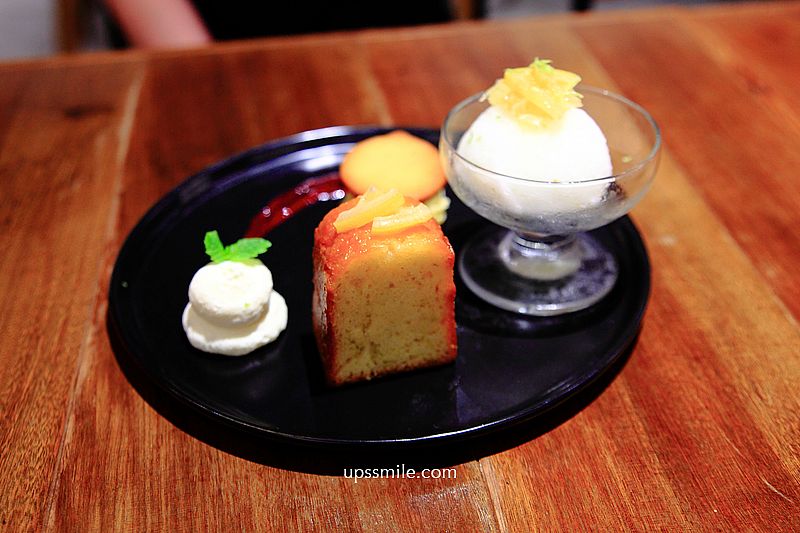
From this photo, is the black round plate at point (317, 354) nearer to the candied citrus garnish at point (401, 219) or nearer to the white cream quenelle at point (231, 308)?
the white cream quenelle at point (231, 308)

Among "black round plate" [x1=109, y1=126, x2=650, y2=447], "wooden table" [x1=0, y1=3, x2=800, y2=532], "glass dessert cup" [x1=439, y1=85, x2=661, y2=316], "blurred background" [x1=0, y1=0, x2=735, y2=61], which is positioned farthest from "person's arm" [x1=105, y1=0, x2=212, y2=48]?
"glass dessert cup" [x1=439, y1=85, x2=661, y2=316]

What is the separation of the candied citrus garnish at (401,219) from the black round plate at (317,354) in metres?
0.20

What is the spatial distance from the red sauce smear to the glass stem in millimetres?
333

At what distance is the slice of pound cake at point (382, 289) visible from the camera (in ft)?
2.95

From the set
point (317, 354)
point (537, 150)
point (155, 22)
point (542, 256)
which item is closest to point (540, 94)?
point (537, 150)

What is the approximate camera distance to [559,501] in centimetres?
81

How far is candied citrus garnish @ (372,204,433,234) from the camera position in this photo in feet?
2.96

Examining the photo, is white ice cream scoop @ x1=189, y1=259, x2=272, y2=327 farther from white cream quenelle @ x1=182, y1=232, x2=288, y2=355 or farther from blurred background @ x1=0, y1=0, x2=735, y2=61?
blurred background @ x1=0, y1=0, x2=735, y2=61

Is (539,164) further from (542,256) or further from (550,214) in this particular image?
(542,256)

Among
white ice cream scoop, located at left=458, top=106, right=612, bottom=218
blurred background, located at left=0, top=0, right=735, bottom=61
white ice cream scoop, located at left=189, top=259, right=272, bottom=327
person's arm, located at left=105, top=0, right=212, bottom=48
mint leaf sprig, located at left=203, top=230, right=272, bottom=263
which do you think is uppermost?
white ice cream scoop, located at left=458, top=106, right=612, bottom=218

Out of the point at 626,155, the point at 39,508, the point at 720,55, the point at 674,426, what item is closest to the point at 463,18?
the point at 720,55

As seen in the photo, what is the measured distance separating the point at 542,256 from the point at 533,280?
0.06 meters

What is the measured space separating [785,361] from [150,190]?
42.6 inches

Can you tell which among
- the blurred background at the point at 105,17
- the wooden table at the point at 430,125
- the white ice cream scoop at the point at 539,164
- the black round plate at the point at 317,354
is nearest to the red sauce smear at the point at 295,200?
the black round plate at the point at 317,354
